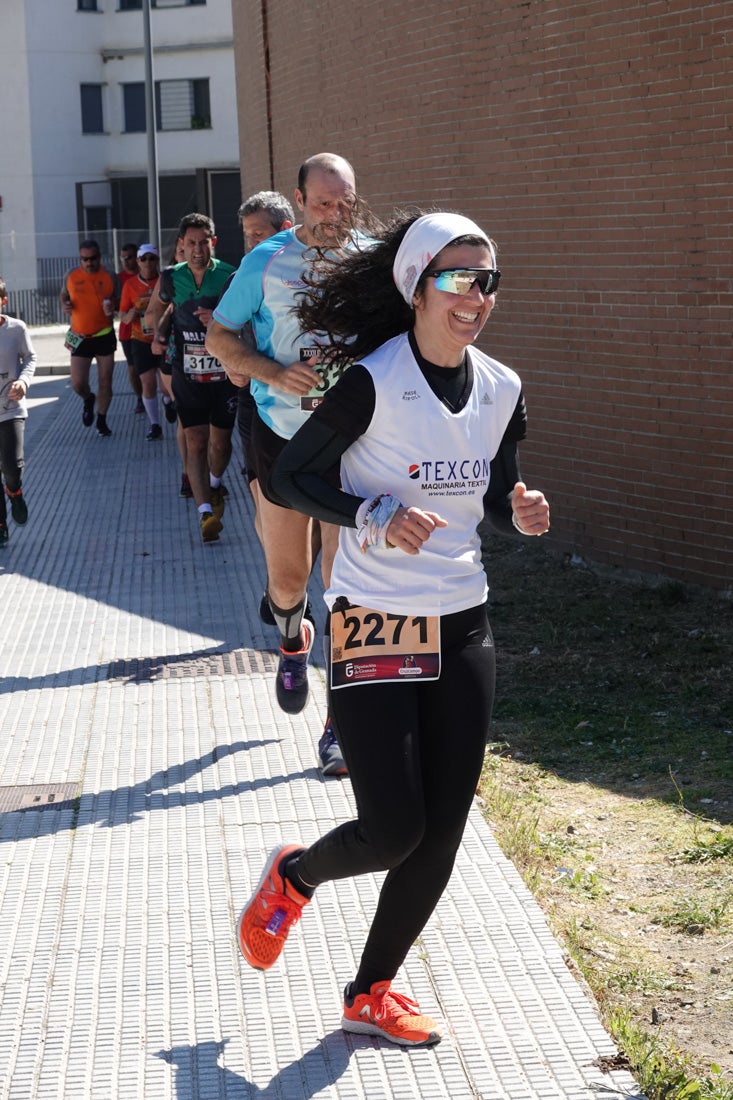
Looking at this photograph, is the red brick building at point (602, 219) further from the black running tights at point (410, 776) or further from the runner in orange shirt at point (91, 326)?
the runner in orange shirt at point (91, 326)

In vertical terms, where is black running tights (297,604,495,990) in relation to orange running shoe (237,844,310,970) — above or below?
above

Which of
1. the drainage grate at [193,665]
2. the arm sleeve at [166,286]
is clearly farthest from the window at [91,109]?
the drainage grate at [193,665]

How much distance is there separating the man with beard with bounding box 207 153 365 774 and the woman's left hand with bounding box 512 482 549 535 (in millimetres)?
1660

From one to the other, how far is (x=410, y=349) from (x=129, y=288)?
13.4m

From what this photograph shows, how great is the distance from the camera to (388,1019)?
3799 millimetres

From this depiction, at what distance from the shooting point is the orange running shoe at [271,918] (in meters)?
3.94

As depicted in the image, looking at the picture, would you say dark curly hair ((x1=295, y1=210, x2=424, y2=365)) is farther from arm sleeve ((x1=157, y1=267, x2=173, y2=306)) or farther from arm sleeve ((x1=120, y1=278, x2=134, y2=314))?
arm sleeve ((x1=120, y1=278, x2=134, y2=314))

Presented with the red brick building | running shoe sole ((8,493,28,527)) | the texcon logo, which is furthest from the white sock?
the texcon logo

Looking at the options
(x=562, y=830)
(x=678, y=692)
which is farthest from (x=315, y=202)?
(x=678, y=692)

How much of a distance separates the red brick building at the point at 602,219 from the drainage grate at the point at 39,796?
4.26 meters

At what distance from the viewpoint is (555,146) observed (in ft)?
32.3

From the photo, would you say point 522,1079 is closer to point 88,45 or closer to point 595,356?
point 595,356

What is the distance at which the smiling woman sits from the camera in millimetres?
3584

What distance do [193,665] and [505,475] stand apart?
3.80 m
